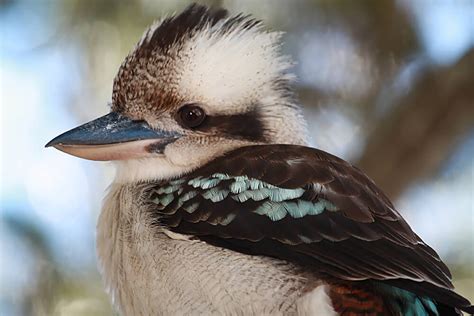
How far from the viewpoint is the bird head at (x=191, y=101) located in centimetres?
355

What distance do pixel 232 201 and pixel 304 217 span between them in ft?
0.77

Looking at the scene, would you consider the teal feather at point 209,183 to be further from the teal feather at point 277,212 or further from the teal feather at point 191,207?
the teal feather at point 277,212

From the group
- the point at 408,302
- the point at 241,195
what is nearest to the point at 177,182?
the point at 241,195

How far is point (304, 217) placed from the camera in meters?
3.07

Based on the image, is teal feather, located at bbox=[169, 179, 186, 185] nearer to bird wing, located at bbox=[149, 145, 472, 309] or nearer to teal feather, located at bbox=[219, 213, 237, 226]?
bird wing, located at bbox=[149, 145, 472, 309]

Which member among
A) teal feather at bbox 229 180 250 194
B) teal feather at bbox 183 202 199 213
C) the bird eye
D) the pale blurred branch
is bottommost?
teal feather at bbox 183 202 199 213

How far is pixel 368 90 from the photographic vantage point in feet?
19.2

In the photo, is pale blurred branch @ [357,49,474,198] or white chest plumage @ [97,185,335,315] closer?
white chest plumage @ [97,185,335,315]

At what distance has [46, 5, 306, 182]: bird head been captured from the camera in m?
3.55

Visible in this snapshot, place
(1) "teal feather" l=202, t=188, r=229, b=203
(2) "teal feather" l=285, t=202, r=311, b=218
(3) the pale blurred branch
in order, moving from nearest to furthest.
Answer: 1. (2) "teal feather" l=285, t=202, r=311, b=218
2. (1) "teal feather" l=202, t=188, r=229, b=203
3. (3) the pale blurred branch

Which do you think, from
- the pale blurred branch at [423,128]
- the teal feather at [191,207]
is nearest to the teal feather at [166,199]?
the teal feather at [191,207]

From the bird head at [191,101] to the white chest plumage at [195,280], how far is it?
29 centimetres

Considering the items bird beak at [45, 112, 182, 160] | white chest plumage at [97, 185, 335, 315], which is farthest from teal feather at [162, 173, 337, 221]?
bird beak at [45, 112, 182, 160]

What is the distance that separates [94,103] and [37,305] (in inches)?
51.4
